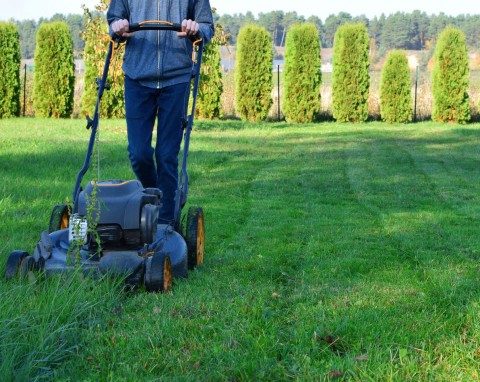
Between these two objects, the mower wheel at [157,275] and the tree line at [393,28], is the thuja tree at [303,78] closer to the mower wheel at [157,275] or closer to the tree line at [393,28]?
the mower wheel at [157,275]

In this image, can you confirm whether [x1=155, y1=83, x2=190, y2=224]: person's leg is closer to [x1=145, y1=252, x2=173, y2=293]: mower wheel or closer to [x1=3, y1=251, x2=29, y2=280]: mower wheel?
[x1=145, y1=252, x2=173, y2=293]: mower wheel

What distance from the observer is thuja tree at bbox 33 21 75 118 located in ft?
75.7

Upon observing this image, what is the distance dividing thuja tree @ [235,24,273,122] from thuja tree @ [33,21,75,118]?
15.8 feet

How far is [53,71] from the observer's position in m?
23.1

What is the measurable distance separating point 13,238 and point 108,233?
1.33 m

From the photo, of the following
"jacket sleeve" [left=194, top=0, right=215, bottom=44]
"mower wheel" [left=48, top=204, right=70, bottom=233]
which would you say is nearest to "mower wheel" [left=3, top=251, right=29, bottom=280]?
"mower wheel" [left=48, top=204, right=70, bottom=233]

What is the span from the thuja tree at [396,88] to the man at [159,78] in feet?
61.8

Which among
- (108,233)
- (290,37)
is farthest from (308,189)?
(290,37)

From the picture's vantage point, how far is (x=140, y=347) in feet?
10.6

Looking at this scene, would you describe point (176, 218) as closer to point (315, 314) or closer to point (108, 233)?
point (108, 233)

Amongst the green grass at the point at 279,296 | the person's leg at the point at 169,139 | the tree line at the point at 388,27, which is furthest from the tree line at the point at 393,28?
the person's leg at the point at 169,139

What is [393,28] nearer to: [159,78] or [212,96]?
[212,96]

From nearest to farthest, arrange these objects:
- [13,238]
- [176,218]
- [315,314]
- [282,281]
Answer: [315,314]
[282,281]
[176,218]
[13,238]

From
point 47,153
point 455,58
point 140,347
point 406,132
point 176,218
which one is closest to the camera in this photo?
point 140,347
